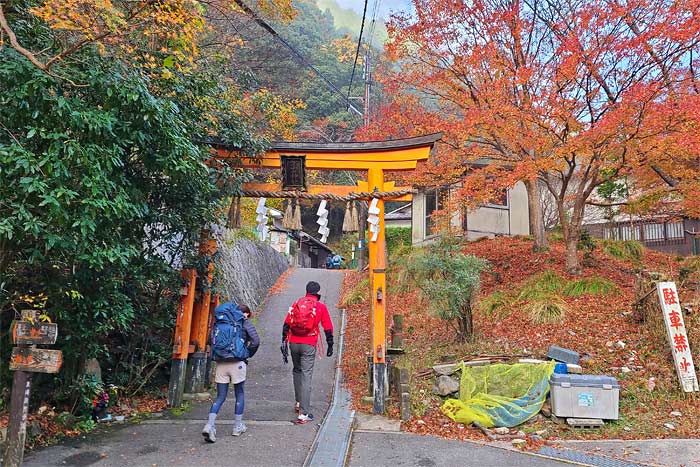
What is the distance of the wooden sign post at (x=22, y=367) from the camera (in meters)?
4.53

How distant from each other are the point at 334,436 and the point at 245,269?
35.2 ft

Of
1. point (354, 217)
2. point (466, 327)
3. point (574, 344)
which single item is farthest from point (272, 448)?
point (574, 344)

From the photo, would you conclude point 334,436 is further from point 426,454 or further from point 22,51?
point 22,51

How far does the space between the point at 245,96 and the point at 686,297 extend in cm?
1052

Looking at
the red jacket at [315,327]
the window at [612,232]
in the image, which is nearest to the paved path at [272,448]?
the red jacket at [315,327]

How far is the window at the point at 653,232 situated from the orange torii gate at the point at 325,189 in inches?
629

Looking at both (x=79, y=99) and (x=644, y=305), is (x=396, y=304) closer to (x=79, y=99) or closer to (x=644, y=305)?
(x=644, y=305)

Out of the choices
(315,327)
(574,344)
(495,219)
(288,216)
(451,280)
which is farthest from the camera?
(495,219)

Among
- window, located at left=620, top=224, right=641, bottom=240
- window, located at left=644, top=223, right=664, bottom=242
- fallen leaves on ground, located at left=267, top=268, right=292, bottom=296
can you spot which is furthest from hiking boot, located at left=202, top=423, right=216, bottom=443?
window, located at left=644, top=223, right=664, bottom=242

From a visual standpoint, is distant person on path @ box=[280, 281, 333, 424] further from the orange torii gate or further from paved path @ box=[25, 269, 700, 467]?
the orange torii gate

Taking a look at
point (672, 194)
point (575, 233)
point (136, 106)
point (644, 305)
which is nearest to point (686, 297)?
point (644, 305)

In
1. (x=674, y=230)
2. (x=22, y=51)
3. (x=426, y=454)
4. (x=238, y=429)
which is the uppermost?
(x=674, y=230)

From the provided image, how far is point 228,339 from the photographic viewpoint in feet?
19.7

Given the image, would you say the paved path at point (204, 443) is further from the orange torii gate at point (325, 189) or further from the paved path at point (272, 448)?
the orange torii gate at point (325, 189)
